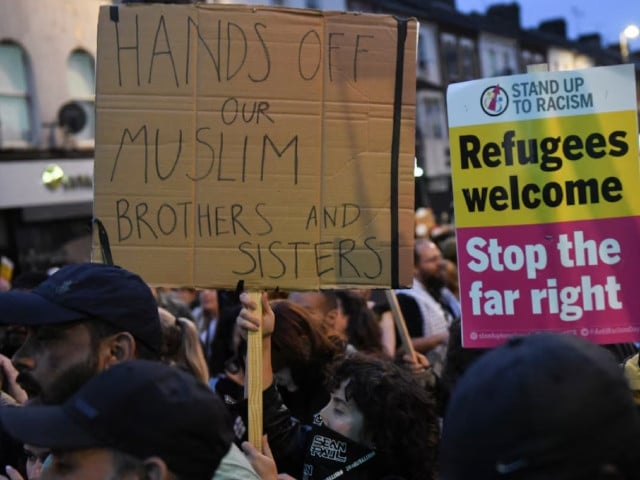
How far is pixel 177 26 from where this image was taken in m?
3.56

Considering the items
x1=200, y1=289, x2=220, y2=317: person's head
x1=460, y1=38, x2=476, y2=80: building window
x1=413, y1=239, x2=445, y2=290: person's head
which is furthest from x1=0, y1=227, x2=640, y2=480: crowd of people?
x1=460, y1=38, x2=476, y2=80: building window

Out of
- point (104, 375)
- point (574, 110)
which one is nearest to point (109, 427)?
point (104, 375)

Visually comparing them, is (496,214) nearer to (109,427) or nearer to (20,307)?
(20,307)

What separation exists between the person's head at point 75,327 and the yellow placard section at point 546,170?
1.35 metres

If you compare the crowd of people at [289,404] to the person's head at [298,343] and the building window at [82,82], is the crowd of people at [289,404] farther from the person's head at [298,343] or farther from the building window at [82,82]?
the building window at [82,82]

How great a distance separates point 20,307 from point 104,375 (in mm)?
666

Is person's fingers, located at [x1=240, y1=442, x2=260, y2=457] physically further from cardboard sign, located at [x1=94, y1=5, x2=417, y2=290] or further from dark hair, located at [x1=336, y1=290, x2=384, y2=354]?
dark hair, located at [x1=336, y1=290, x2=384, y2=354]

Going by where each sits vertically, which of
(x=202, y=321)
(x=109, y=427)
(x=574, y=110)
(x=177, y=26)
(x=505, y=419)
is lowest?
(x=202, y=321)

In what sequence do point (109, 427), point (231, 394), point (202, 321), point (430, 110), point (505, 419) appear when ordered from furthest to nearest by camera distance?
point (430, 110) < point (202, 321) < point (231, 394) < point (109, 427) < point (505, 419)

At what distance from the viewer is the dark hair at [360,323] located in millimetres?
6207

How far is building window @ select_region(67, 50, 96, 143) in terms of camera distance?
21.9 m

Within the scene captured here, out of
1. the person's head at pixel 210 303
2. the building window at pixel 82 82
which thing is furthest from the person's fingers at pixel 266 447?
the building window at pixel 82 82

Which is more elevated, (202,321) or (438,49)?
(438,49)

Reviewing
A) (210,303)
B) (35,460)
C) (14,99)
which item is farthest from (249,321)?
(14,99)
